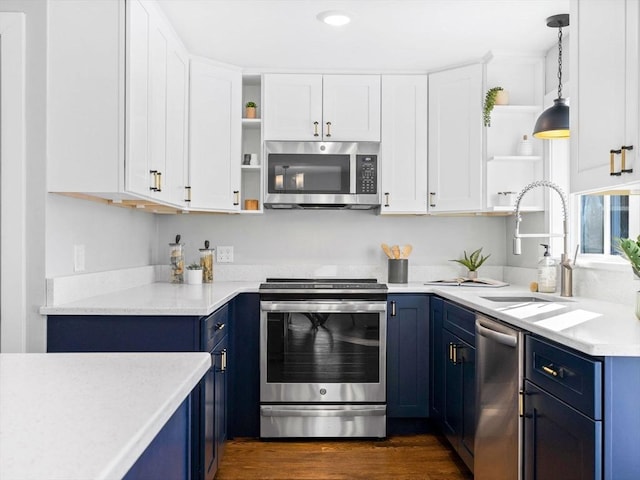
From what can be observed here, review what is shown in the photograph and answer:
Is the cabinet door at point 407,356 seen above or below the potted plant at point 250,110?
below

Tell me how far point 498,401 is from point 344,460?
1.12 metres

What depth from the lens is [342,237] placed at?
3.95m

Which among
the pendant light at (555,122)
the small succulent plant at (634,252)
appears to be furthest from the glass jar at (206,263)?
the small succulent plant at (634,252)

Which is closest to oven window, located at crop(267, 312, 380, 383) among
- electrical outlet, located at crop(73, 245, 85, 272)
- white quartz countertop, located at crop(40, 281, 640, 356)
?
white quartz countertop, located at crop(40, 281, 640, 356)

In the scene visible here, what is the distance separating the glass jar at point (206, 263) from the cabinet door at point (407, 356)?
1.22m

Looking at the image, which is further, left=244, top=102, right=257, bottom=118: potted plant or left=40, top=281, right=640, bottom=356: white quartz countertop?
left=244, top=102, right=257, bottom=118: potted plant

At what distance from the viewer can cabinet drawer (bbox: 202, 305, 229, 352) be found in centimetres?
239

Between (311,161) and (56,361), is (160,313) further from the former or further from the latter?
(311,161)

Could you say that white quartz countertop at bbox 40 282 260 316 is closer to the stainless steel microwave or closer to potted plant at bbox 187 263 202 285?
potted plant at bbox 187 263 202 285

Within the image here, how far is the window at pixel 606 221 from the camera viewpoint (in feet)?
8.63

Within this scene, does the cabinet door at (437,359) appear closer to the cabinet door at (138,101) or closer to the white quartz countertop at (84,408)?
the cabinet door at (138,101)

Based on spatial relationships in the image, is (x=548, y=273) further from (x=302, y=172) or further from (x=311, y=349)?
(x=302, y=172)

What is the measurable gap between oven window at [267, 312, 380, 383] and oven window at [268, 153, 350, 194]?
0.83 m

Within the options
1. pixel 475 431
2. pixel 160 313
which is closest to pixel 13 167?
pixel 160 313
